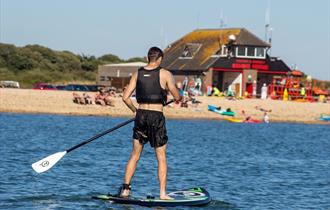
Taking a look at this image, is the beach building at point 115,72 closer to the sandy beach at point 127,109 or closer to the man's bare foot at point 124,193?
the sandy beach at point 127,109

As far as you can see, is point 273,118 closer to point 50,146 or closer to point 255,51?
point 255,51

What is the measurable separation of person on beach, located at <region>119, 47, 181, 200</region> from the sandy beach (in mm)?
29564

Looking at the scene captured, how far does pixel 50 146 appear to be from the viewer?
80.3ft

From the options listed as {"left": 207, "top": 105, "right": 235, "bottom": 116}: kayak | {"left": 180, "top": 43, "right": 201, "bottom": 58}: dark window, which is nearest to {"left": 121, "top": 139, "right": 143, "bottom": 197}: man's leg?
{"left": 207, "top": 105, "right": 235, "bottom": 116}: kayak

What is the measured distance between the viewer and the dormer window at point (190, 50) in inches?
2793

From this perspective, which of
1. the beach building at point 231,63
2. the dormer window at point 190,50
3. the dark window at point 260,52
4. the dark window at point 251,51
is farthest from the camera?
the dormer window at point 190,50

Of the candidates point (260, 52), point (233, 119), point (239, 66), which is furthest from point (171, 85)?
point (260, 52)

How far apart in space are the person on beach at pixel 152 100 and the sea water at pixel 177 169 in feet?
3.49

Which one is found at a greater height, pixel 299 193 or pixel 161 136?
pixel 161 136

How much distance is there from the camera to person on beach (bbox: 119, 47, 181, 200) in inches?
522

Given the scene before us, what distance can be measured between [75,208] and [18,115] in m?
28.6

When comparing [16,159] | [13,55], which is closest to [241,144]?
[16,159]

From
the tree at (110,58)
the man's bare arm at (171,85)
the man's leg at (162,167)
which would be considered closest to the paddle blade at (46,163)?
the man's leg at (162,167)

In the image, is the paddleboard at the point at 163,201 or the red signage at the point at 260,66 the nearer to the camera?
the paddleboard at the point at 163,201
